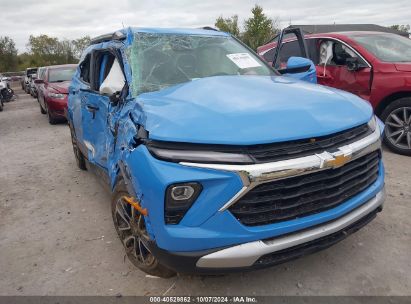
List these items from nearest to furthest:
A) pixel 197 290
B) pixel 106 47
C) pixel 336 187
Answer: pixel 336 187 → pixel 197 290 → pixel 106 47

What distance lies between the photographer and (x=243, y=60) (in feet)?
12.4

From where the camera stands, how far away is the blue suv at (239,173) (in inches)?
82.6

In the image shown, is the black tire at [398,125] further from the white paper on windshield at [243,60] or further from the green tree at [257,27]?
the green tree at [257,27]

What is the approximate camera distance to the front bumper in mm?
2141

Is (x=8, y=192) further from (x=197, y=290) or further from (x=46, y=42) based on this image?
(x=46, y=42)

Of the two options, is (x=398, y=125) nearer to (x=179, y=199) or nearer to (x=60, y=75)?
(x=179, y=199)

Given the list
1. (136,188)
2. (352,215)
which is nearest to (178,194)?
(136,188)

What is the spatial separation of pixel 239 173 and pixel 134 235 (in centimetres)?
109

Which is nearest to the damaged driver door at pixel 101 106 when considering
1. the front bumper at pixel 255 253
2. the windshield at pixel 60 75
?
the front bumper at pixel 255 253

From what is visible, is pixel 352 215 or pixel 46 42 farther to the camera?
pixel 46 42

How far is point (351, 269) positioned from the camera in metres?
2.77

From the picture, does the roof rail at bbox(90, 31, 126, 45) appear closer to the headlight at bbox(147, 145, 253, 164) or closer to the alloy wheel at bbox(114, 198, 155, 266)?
the alloy wheel at bbox(114, 198, 155, 266)

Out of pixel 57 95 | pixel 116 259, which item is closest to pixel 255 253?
pixel 116 259

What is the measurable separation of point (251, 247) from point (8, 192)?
3993mm
